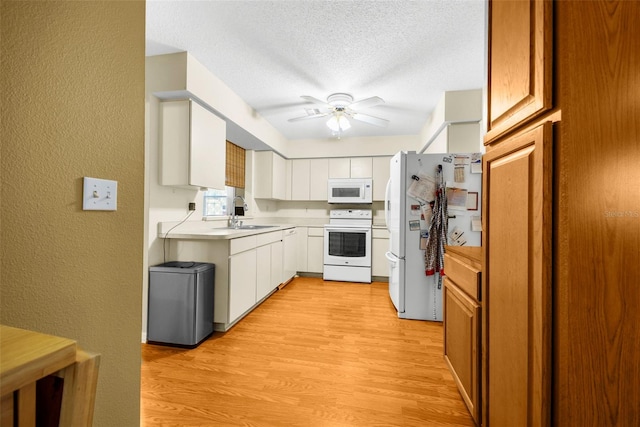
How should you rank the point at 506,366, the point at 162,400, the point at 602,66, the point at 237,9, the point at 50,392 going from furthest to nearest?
the point at 237,9
the point at 162,400
the point at 506,366
the point at 602,66
the point at 50,392

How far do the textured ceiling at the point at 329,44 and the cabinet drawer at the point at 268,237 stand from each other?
5.10 ft

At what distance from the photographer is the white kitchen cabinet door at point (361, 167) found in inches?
189

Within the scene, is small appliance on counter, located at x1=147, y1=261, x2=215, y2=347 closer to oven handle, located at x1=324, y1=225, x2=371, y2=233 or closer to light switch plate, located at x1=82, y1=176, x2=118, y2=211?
light switch plate, located at x1=82, y1=176, x2=118, y2=211

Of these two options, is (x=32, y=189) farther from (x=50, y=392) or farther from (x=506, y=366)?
(x=506, y=366)

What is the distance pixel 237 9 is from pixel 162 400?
241 centimetres

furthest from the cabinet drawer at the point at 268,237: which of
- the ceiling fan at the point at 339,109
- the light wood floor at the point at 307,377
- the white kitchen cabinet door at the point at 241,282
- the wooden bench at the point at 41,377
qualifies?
the wooden bench at the point at 41,377

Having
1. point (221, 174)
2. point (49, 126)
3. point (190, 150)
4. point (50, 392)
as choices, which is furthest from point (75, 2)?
point (221, 174)

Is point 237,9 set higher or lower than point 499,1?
higher

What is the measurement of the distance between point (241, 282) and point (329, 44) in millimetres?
2188

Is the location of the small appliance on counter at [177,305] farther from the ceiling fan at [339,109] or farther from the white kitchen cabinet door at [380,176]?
the white kitchen cabinet door at [380,176]

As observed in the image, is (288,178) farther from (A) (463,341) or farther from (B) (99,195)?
(B) (99,195)

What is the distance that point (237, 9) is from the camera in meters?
1.85

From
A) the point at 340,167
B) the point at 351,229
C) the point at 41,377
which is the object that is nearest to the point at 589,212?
the point at 41,377

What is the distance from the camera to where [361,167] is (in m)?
4.82
